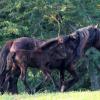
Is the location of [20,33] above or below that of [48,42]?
below

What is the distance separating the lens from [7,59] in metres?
14.8

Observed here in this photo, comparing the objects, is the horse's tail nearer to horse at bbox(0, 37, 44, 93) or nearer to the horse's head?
horse at bbox(0, 37, 44, 93)

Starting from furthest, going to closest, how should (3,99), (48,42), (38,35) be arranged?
(38,35)
(48,42)
(3,99)

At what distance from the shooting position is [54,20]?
23.9 meters

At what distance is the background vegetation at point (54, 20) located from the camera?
77.3 feet

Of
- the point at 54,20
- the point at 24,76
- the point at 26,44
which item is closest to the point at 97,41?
the point at 26,44

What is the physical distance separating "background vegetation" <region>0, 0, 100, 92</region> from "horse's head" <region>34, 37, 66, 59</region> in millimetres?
8629

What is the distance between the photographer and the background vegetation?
23.5 metres

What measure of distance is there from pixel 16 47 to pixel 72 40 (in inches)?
61.4

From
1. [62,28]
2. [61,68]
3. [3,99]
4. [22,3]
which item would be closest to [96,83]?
[62,28]

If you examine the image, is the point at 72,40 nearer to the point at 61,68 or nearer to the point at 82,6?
the point at 61,68

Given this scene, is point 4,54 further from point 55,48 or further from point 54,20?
point 54,20

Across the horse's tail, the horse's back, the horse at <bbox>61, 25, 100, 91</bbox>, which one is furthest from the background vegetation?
the horse at <bbox>61, 25, 100, 91</bbox>

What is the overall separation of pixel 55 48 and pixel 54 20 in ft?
31.0
